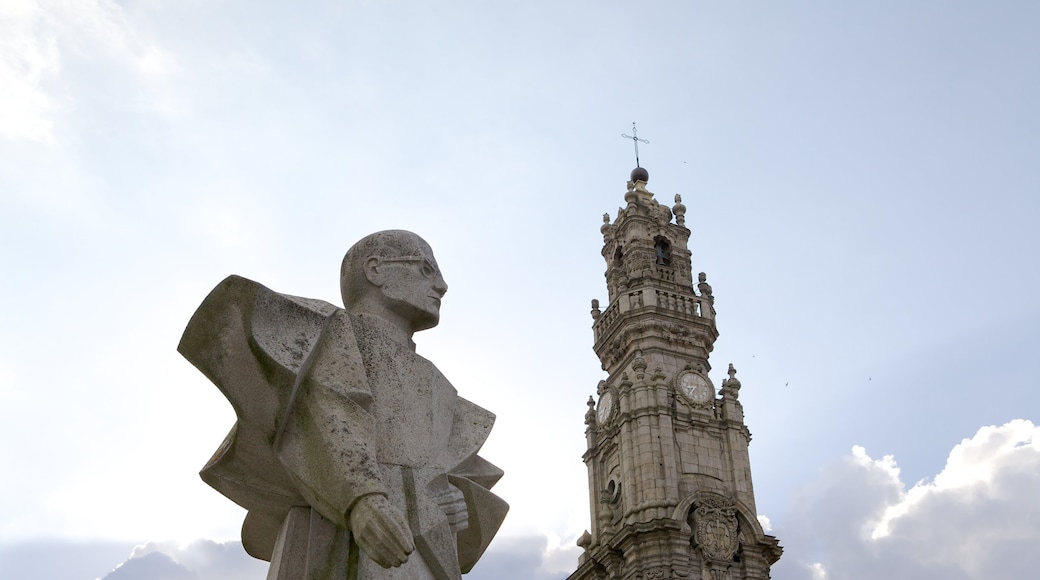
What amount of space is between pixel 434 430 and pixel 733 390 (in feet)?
96.0

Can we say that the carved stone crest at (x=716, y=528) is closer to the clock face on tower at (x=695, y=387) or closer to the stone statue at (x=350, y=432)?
the clock face on tower at (x=695, y=387)

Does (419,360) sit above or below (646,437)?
below

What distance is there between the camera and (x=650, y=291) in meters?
32.8

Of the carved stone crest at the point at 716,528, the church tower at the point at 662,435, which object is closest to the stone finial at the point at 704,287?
the church tower at the point at 662,435

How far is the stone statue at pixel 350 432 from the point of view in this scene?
352 centimetres

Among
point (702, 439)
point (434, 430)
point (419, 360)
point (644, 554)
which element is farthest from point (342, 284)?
point (702, 439)

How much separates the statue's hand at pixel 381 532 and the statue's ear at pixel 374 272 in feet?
3.62

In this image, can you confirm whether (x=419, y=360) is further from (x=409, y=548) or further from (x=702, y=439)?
(x=702, y=439)

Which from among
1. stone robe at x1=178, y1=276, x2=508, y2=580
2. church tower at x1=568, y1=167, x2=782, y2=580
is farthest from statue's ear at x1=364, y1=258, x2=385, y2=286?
church tower at x1=568, y1=167, x2=782, y2=580

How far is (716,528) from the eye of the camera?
28.5 metres

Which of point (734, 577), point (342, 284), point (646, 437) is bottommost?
point (342, 284)

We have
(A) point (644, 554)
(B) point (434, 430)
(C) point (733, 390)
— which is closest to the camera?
(B) point (434, 430)

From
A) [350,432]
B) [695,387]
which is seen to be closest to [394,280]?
[350,432]

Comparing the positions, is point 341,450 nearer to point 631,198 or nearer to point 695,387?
point 695,387
